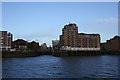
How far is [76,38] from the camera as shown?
152 meters

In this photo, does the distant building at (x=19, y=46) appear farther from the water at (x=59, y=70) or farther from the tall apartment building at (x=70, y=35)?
the water at (x=59, y=70)

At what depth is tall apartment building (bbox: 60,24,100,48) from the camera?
15025cm

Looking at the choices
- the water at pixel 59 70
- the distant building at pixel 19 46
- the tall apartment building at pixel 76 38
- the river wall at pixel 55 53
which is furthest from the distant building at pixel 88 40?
the water at pixel 59 70

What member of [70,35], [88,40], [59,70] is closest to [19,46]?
[70,35]

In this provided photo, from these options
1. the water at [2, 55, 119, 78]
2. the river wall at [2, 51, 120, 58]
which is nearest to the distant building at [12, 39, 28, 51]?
the river wall at [2, 51, 120, 58]

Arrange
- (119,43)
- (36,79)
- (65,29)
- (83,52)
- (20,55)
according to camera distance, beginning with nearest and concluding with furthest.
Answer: (36,79) → (20,55) → (83,52) → (65,29) → (119,43)

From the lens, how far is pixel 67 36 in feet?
499

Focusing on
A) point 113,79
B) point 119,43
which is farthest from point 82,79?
point 119,43

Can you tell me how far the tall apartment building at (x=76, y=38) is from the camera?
150m

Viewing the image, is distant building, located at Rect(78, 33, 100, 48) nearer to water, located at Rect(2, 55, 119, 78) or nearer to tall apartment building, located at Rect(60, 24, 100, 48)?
tall apartment building, located at Rect(60, 24, 100, 48)

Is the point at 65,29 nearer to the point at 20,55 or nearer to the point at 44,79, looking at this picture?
the point at 20,55

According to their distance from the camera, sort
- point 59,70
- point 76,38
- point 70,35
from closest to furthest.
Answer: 1. point 59,70
2. point 70,35
3. point 76,38

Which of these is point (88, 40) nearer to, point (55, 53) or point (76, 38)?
point (76, 38)

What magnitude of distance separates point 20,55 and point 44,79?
73191 mm
